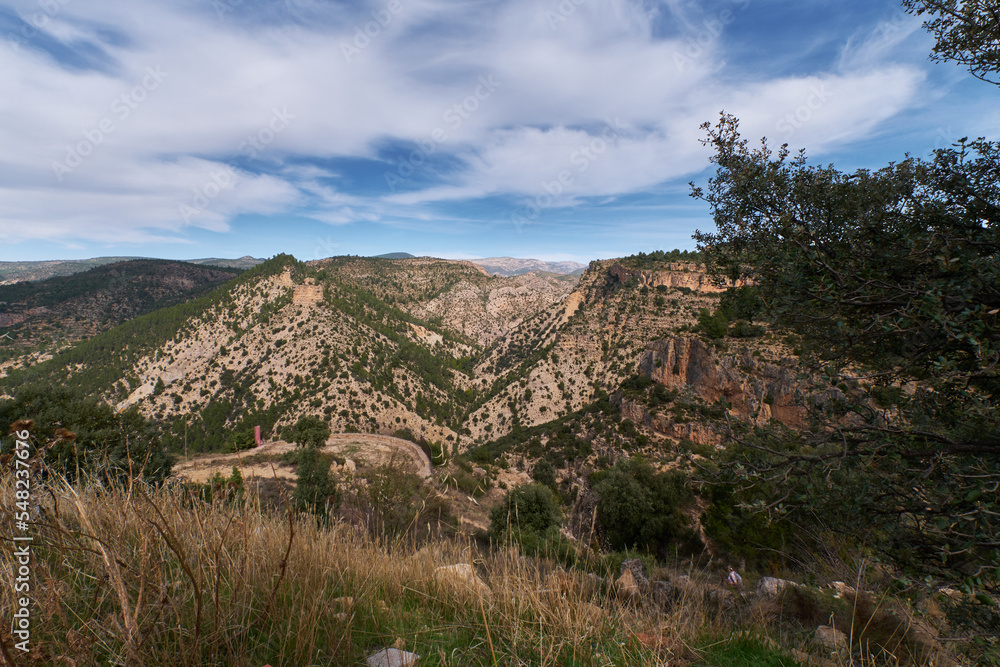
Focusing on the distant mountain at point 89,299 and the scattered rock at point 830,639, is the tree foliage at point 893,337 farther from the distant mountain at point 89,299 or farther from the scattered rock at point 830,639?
the distant mountain at point 89,299

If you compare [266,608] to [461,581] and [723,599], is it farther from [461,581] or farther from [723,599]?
[723,599]

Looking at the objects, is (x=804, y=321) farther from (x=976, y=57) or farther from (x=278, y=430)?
(x=278, y=430)

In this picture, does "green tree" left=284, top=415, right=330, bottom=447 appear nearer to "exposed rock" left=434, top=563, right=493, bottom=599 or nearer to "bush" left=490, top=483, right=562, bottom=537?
"bush" left=490, top=483, right=562, bottom=537

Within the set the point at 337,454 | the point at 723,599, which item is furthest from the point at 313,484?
the point at 723,599

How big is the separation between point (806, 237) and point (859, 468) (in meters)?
2.87

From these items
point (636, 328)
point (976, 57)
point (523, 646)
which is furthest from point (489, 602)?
point (636, 328)

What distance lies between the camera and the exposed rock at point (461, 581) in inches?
116

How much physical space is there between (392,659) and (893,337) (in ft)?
20.2

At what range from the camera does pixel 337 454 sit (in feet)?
97.1

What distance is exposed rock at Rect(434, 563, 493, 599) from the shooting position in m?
2.94

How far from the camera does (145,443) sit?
16562mm

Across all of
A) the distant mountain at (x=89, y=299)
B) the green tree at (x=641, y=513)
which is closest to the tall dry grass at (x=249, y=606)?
the green tree at (x=641, y=513)

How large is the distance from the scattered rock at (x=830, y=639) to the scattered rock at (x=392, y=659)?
3824 millimetres

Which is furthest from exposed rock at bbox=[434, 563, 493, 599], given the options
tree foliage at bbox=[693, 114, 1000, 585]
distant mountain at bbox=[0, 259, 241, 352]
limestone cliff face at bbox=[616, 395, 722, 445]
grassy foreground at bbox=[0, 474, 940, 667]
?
distant mountain at bbox=[0, 259, 241, 352]
